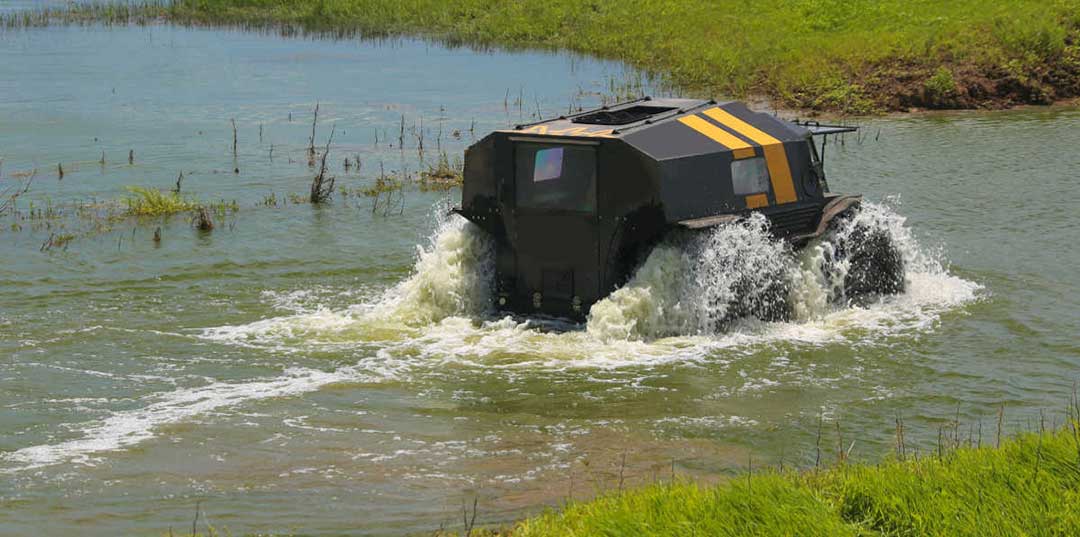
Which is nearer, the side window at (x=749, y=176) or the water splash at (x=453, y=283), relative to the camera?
the side window at (x=749, y=176)

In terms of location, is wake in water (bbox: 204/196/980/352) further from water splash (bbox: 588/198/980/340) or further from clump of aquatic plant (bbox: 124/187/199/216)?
clump of aquatic plant (bbox: 124/187/199/216)

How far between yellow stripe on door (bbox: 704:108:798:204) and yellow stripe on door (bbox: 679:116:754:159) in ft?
0.70

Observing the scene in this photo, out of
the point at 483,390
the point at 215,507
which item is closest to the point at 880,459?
→ the point at 483,390

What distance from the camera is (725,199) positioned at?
13961mm

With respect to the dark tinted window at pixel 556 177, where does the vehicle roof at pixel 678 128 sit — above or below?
above

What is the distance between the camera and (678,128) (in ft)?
46.1

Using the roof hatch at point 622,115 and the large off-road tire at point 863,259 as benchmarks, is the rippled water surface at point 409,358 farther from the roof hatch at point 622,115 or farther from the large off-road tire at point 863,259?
the roof hatch at point 622,115

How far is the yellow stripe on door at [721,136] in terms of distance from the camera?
46.2ft

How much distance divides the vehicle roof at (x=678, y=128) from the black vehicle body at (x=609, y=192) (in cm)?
2

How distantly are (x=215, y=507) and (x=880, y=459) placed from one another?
14.6 feet

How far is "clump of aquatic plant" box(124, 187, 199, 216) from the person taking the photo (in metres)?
19.9

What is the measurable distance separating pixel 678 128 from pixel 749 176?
0.83 metres

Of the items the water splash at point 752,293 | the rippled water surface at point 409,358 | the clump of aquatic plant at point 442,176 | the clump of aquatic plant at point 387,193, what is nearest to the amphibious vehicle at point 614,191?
the water splash at point 752,293

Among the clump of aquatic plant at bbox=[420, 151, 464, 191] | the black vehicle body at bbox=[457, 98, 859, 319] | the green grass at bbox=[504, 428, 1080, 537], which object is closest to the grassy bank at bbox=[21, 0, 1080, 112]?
the clump of aquatic plant at bbox=[420, 151, 464, 191]
